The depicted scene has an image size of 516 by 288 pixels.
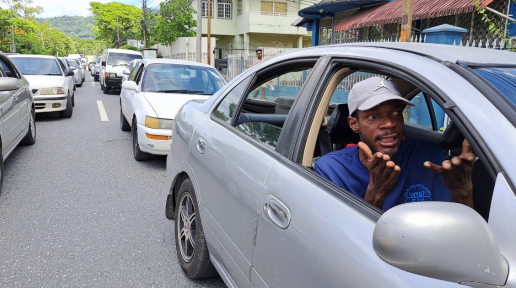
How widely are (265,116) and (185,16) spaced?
33038 millimetres

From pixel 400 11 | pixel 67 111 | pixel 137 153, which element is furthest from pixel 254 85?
pixel 400 11

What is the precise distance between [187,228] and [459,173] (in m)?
2.01

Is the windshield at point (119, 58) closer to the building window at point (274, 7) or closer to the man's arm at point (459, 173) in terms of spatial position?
the building window at point (274, 7)

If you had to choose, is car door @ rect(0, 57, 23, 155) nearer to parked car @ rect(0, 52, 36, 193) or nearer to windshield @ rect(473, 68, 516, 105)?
parked car @ rect(0, 52, 36, 193)

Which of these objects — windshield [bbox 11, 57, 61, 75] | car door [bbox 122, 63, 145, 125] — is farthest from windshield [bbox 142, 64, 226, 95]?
windshield [bbox 11, 57, 61, 75]

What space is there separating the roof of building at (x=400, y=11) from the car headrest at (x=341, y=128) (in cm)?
729

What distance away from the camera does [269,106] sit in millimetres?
3705

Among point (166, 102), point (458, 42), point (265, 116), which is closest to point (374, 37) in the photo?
point (458, 42)

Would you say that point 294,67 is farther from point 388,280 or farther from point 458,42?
point 458,42

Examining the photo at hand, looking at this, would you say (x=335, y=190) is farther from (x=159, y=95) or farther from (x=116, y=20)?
(x=116, y=20)

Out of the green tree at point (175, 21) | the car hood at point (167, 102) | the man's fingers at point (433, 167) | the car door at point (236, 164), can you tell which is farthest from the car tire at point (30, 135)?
the green tree at point (175, 21)

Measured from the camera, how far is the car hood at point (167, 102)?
6008 mm

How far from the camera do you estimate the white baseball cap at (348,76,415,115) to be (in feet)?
6.37

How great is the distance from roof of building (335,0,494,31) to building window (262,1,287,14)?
18.9 meters
